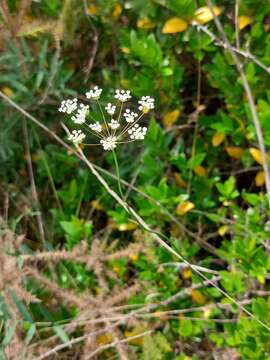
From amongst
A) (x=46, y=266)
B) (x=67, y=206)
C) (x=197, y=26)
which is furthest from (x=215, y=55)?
(x=46, y=266)

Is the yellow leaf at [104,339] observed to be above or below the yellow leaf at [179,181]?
below

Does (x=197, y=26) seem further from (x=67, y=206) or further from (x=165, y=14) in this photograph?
(x=67, y=206)

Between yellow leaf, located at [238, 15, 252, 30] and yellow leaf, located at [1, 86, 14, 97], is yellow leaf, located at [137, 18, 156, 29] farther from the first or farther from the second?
A: yellow leaf, located at [1, 86, 14, 97]

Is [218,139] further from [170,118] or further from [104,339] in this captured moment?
Result: [104,339]

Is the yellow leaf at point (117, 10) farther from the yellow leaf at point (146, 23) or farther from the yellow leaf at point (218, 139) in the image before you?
the yellow leaf at point (218, 139)

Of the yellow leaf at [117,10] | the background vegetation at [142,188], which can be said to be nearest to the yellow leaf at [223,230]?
the background vegetation at [142,188]

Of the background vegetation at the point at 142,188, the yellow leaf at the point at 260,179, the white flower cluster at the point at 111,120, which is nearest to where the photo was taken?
the white flower cluster at the point at 111,120

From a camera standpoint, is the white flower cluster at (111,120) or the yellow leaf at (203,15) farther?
the yellow leaf at (203,15)

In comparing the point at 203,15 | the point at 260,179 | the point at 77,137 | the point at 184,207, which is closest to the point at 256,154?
the point at 260,179
